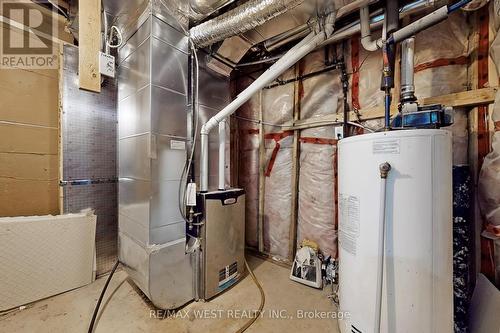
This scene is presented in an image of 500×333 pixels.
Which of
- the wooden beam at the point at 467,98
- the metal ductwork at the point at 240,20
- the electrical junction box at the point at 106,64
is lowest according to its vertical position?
the wooden beam at the point at 467,98

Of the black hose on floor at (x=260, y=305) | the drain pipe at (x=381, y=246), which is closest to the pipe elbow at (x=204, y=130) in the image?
the drain pipe at (x=381, y=246)

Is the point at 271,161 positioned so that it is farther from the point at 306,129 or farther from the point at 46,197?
the point at 46,197

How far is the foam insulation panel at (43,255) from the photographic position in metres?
1.68

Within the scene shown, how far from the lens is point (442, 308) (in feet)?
3.51

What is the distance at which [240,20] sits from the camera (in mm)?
1591

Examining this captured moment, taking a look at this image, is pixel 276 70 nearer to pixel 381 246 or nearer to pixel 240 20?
pixel 240 20

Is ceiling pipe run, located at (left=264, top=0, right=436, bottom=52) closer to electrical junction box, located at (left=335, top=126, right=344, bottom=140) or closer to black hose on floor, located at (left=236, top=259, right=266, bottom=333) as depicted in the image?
electrical junction box, located at (left=335, top=126, right=344, bottom=140)

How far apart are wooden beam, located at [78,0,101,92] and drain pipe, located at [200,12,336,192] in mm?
842

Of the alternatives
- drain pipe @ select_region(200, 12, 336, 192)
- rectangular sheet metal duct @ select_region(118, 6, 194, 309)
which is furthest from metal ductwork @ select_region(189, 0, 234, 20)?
drain pipe @ select_region(200, 12, 336, 192)
